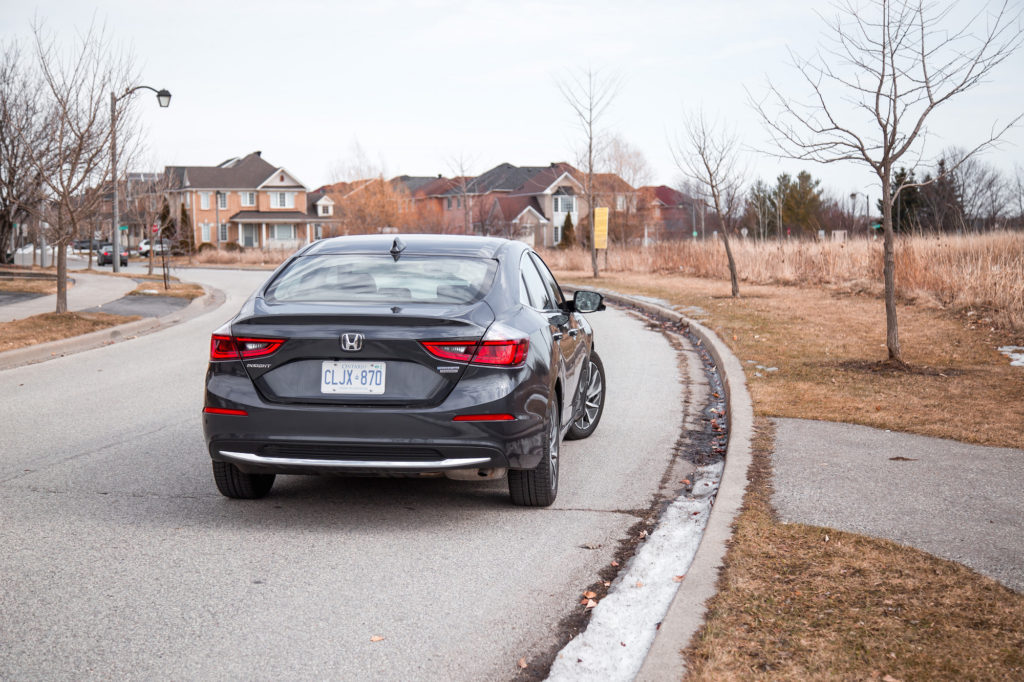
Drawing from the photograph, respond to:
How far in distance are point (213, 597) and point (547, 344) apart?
95.7 inches

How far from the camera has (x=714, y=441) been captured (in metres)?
8.08

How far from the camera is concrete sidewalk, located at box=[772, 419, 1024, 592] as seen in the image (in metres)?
4.89

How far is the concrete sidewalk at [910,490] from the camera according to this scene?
489 cm

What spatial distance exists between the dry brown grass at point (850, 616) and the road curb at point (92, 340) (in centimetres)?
1077

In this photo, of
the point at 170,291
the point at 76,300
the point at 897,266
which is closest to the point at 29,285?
the point at 170,291

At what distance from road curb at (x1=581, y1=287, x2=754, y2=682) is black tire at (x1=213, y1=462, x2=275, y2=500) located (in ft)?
8.64

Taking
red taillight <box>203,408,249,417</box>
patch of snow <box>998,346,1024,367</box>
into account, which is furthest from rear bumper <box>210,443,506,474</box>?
patch of snow <box>998,346,1024,367</box>

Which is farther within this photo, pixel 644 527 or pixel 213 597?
pixel 644 527

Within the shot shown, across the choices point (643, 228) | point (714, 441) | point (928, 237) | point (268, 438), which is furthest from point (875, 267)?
point (643, 228)

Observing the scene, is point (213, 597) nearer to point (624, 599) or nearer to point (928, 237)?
point (624, 599)

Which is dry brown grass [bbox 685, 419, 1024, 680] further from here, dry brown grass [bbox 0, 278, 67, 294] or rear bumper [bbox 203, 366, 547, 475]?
dry brown grass [bbox 0, 278, 67, 294]

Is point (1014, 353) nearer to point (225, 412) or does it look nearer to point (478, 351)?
point (478, 351)

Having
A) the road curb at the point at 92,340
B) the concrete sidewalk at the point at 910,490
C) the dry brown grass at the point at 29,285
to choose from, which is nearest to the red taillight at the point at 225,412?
the concrete sidewalk at the point at 910,490

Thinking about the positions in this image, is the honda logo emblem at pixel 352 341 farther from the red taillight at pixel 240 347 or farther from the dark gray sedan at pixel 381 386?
the red taillight at pixel 240 347
